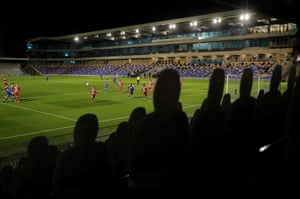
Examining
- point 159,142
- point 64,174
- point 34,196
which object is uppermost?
point 159,142

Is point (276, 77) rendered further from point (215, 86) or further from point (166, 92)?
point (166, 92)

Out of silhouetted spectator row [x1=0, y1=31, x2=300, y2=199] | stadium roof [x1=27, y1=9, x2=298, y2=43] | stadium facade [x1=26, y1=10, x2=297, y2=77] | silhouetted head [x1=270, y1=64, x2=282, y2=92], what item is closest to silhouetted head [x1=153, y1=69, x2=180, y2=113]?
silhouetted spectator row [x1=0, y1=31, x2=300, y2=199]

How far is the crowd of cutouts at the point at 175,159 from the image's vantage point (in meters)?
2.25

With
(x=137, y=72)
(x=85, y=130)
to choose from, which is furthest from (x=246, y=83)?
(x=137, y=72)

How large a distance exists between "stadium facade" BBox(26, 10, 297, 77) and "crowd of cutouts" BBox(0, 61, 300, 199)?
36659mm

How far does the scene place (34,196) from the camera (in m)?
2.95

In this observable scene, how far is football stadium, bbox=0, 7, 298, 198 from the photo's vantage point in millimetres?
9164

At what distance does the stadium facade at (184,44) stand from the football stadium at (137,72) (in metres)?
0.21

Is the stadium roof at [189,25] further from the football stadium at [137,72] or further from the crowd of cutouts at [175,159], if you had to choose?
the crowd of cutouts at [175,159]

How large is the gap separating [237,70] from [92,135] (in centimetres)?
5129

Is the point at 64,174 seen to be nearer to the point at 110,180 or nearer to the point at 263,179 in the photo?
the point at 110,180

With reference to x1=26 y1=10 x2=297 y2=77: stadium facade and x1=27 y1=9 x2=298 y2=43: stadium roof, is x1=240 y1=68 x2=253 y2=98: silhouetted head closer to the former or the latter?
x1=26 y1=10 x2=297 y2=77: stadium facade

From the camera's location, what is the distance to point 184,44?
244 feet

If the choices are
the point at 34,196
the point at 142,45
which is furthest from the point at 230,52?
the point at 34,196
